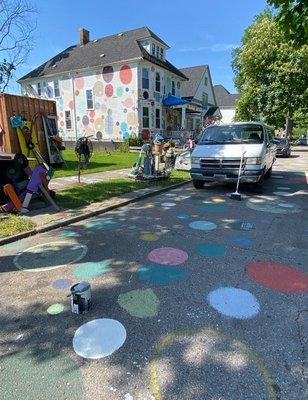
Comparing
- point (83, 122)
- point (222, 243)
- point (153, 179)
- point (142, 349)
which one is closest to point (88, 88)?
point (83, 122)

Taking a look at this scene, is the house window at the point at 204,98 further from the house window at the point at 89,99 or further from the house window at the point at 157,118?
the house window at the point at 89,99

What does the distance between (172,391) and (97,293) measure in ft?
4.93

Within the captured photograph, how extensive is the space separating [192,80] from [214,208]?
34066mm

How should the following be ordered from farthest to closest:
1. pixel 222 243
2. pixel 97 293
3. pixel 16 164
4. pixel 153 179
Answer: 1. pixel 153 179
2. pixel 16 164
3. pixel 222 243
4. pixel 97 293

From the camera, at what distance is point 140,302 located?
10.5ft

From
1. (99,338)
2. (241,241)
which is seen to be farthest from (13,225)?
(241,241)

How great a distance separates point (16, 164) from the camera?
6355 mm

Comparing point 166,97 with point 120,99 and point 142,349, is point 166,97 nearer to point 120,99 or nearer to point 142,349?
point 120,99

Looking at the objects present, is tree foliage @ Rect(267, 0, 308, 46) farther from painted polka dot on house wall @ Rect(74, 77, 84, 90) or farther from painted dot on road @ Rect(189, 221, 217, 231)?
painted polka dot on house wall @ Rect(74, 77, 84, 90)

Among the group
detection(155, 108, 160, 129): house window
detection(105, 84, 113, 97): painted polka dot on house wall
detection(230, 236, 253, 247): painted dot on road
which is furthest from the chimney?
detection(230, 236, 253, 247): painted dot on road

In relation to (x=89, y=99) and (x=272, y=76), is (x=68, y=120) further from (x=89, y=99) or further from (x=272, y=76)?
(x=272, y=76)

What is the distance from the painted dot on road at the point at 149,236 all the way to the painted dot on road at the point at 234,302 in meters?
1.78

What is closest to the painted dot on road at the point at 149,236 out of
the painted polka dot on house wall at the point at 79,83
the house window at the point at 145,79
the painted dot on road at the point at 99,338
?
the painted dot on road at the point at 99,338

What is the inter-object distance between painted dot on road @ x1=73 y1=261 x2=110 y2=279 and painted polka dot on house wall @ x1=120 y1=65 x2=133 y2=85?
23941mm
